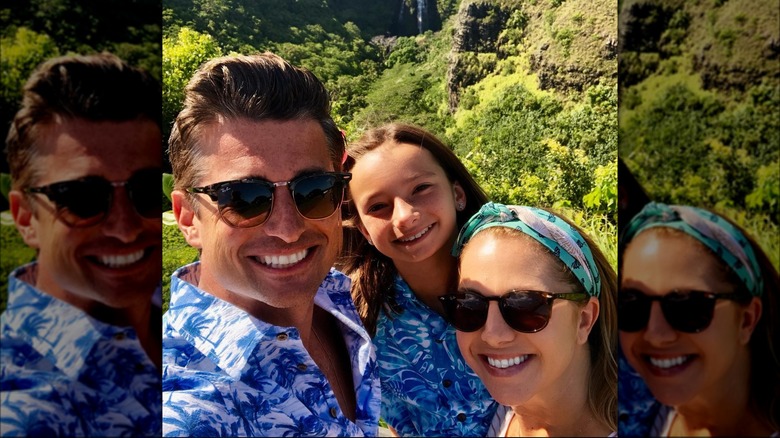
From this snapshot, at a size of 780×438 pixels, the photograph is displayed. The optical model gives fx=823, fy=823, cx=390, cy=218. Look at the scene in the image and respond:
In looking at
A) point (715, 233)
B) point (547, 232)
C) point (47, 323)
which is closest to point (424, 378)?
point (547, 232)

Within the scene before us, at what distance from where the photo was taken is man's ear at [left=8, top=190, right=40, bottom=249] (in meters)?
4.11

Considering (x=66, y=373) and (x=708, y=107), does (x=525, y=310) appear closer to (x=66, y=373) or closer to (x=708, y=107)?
(x=708, y=107)

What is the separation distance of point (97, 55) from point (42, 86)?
12.9 inches

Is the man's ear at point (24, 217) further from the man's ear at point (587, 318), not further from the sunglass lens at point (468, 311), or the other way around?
the man's ear at point (587, 318)

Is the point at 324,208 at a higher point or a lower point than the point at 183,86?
lower

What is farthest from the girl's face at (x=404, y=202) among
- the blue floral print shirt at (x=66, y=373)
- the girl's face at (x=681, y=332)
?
the blue floral print shirt at (x=66, y=373)

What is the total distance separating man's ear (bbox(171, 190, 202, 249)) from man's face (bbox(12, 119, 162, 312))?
0.15 m

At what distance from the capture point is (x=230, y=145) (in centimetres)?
429

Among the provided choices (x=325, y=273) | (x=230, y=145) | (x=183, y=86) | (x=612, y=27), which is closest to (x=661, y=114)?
(x=612, y=27)

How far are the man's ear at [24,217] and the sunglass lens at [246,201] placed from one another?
92cm

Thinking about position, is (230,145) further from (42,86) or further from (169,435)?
(169,435)

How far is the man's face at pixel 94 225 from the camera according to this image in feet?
13.5

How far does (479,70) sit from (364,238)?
1209mm

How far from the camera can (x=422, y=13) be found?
480cm
